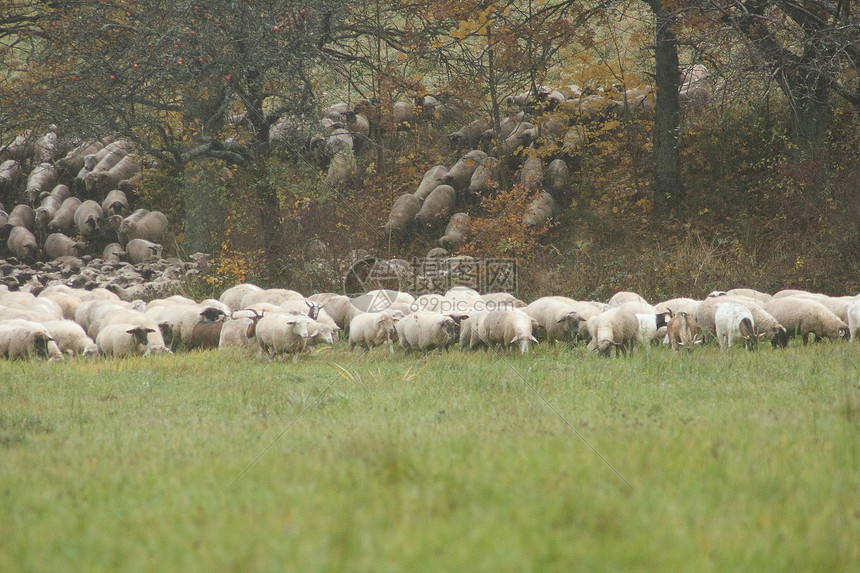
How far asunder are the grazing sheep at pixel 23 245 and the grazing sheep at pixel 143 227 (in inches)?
138

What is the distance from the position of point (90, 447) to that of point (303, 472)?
199cm

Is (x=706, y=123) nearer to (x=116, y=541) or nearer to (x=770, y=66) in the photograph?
(x=770, y=66)

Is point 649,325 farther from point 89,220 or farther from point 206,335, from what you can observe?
point 89,220

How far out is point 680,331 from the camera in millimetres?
9172

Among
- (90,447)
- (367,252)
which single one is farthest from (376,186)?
(90,447)

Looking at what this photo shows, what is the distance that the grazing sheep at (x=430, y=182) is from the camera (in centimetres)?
2116

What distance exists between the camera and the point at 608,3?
16859 millimetres

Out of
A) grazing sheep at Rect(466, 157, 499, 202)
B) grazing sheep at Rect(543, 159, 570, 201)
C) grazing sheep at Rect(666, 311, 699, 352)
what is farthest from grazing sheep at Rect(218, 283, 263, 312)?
grazing sheep at Rect(543, 159, 570, 201)

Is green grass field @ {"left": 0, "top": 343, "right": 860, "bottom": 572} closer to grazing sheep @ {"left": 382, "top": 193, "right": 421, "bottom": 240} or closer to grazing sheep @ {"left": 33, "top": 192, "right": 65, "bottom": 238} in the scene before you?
grazing sheep @ {"left": 382, "top": 193, "right": 421, "bottom": 240}

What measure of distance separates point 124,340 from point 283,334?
2.54 m

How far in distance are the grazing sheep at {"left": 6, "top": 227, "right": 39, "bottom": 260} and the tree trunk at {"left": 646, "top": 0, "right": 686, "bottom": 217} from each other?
19196 millimetres

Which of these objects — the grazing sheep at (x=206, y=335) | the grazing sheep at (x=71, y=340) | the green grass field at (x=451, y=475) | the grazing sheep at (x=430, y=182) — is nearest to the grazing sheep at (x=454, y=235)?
the grazing sheep at (x=430, y=182)

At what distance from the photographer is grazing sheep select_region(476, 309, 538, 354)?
951cm

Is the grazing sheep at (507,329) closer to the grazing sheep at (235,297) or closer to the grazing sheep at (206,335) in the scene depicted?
the grazing sheep at (206,335)
